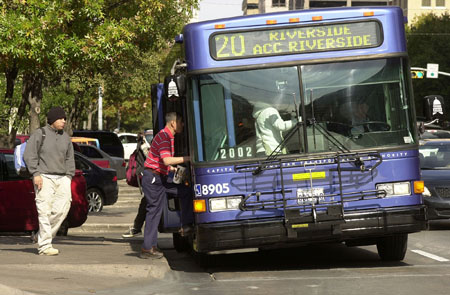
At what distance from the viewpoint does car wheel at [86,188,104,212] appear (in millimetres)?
22422

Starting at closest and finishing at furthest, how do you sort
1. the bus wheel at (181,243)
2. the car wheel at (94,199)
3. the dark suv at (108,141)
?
1. the bus wheel at (181,243)
2. the car wheel at (94,199)
3. the dark suv at (108,141)

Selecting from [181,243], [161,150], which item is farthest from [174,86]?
[181,243]

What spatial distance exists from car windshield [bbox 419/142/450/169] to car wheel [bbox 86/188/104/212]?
26.7 feet

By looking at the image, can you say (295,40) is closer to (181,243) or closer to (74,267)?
(74,267)

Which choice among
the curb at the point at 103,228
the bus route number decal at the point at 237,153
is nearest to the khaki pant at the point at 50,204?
the bus route number decal at the point at 237,153

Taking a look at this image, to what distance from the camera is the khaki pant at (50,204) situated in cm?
1123

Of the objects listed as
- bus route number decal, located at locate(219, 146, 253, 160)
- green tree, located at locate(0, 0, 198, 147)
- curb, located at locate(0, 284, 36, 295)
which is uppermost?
green tree, located at locate(0, 0, 198, 147)

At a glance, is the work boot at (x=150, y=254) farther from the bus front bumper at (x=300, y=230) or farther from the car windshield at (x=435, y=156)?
the car windshield at (x=435, y=156)

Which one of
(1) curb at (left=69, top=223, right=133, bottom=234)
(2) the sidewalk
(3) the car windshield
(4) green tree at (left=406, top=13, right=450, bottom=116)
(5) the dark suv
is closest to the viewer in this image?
(2) the sidewalk

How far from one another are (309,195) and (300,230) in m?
0.38

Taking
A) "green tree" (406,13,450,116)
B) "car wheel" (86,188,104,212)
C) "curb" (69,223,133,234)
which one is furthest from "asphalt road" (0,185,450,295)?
"green tree" (406,13,450,116)

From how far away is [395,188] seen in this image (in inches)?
413

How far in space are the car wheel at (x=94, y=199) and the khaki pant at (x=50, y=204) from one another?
1089 cm

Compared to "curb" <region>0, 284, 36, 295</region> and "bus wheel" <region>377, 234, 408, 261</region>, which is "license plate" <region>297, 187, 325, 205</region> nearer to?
"bus wheel" <region>377, 234, 408, 261</region>
